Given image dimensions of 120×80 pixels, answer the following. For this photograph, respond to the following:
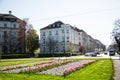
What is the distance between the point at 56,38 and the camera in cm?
10200

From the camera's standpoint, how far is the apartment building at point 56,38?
319ft

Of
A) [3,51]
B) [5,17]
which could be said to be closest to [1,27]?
[5,17]

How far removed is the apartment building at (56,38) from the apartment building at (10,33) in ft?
49.6

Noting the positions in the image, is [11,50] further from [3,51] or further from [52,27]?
[52,27]

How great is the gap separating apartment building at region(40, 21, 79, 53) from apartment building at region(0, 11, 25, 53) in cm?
1510

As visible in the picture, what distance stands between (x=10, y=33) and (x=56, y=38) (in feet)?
82.2

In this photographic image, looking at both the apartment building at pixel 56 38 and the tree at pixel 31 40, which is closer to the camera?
the tree at pixel 31 40

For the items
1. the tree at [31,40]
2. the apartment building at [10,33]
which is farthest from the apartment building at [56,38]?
the apartment building at [10,33]

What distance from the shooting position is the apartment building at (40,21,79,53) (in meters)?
97.2

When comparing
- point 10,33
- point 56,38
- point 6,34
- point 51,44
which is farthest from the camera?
point 56,38

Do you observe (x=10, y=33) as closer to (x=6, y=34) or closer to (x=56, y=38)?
(x=6, y=34)

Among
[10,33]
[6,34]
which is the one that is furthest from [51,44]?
[6,34]

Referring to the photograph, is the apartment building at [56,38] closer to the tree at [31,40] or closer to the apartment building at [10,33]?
the tree at [31,40]

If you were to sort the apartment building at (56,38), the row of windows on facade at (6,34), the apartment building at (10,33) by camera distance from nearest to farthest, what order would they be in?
the apartment building at (10,33) → the row of windows on facade at (6,34) → the apartment building at (56,38)
